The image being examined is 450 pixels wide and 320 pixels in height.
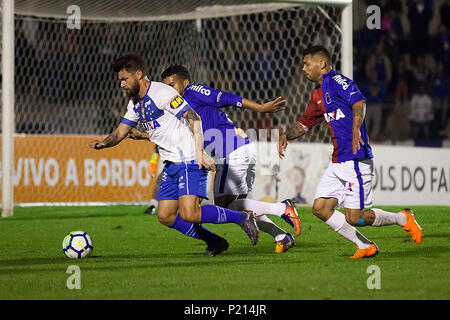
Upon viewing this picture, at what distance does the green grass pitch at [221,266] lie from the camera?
461cm

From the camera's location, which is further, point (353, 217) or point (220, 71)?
point (220, 71)

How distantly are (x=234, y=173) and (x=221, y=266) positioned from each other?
1698 mm

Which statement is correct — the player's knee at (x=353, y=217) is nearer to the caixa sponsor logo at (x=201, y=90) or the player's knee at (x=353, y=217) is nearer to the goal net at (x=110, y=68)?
the caixa sponsor logo at (x=201, y=90)

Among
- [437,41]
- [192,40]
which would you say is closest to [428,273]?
[192,40]

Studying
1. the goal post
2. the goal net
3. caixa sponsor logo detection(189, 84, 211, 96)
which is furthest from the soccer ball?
the goal net

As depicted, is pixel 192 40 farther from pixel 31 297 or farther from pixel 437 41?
pixel 31 297

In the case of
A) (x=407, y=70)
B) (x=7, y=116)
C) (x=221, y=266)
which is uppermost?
(x=407, y=70)

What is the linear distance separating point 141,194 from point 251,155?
650cm

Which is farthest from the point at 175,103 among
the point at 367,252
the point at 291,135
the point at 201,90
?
the point at 367,252

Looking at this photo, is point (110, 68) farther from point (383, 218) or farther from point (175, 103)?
point (383, 218)

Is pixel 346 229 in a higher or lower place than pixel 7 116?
lower

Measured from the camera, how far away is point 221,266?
5879 millimetres

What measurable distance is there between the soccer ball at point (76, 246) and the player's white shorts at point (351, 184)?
1.96 m

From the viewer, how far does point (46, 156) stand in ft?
43.9
